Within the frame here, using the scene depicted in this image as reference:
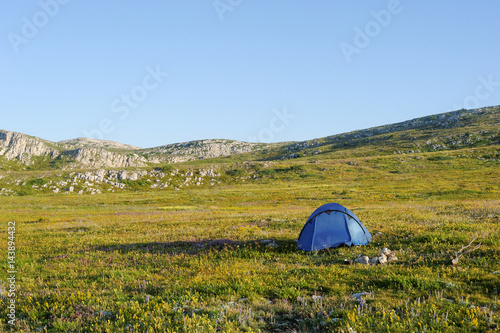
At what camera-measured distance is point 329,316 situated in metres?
6.92

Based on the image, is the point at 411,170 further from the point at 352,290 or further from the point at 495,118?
the point at 495,118

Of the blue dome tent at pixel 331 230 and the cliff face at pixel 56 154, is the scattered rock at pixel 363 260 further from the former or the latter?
the cliff face at pixel 56 154

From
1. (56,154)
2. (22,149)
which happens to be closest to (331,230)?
(56,154)

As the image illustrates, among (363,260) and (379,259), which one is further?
(363,260)

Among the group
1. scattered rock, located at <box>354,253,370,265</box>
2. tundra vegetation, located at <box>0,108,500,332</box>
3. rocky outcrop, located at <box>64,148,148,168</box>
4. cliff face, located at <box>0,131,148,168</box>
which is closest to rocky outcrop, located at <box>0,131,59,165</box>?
cliff face, located at <box>0,131,148,168</box>

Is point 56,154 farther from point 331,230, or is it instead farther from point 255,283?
point 255,283

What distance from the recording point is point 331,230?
1423 cm

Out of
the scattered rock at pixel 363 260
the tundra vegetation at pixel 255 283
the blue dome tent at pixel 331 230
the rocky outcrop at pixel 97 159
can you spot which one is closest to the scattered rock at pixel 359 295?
the tundra vegetation at pixel 255 283

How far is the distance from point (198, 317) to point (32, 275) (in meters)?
9.58

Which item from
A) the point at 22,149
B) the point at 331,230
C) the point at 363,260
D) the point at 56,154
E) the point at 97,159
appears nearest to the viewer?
the point at 363,260

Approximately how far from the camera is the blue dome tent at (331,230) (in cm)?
1402

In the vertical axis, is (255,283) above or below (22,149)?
below

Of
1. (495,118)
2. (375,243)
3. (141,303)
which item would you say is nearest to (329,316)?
(141,303)

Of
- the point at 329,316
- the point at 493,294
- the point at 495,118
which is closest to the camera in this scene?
the point at 329,316
